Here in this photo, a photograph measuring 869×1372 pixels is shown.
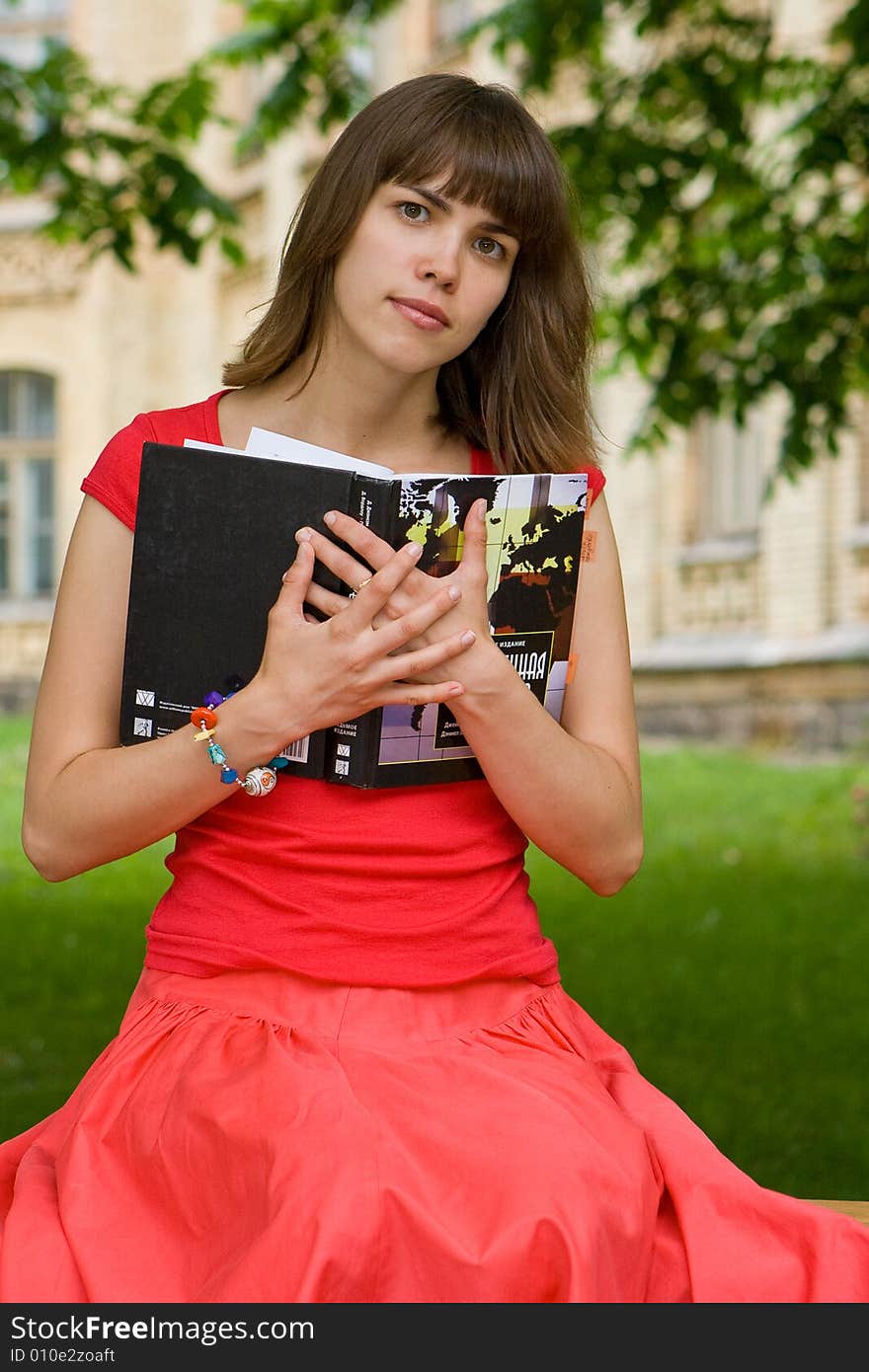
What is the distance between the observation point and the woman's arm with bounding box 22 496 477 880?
1955 mm

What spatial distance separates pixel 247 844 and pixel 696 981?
4.74 metres

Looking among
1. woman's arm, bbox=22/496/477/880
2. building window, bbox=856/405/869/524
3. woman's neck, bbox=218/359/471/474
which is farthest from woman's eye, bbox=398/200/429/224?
building window, bbox=856/405/869/524

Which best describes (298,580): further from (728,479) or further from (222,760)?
(728,479)

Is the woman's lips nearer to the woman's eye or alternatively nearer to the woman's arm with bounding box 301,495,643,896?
the woman's eye

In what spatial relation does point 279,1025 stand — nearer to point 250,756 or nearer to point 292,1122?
point 292,1122

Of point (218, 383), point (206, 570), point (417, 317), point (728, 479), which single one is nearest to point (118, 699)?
point (206, 570)

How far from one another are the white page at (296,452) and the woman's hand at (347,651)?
0.12 meters

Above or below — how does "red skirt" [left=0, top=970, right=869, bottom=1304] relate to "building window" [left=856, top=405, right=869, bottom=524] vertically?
below

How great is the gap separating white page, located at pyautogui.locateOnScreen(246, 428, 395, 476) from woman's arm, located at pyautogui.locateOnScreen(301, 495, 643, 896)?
107 mm

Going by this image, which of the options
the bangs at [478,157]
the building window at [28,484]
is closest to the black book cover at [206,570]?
the bangs at [478,157]

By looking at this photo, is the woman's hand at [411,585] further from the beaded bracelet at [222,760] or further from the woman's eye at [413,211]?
the woman's eye at [413,211]

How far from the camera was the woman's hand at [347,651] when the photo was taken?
1.94 m

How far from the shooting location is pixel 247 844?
211cm

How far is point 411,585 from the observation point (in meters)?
1.97
